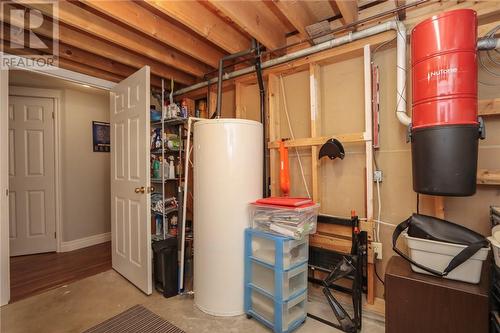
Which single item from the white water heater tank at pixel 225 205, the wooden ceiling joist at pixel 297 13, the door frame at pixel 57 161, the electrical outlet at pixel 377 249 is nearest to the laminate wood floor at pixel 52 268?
the door frame at pixel 57 161

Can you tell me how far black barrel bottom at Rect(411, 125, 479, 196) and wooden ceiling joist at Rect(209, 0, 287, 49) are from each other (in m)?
1.45

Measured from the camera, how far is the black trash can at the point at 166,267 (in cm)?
228

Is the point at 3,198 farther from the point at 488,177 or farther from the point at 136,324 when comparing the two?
the point at 488,177

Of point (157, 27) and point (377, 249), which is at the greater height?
point (157, 27)

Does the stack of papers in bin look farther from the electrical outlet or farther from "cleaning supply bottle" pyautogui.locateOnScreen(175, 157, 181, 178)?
"cleaning supply bottle" pyautogui.locateOnScreen(175, 157, 181, 178)

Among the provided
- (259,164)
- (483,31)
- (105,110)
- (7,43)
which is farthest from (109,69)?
(483,31)

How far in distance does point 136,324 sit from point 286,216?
141 cm

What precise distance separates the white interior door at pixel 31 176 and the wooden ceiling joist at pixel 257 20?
10.1ft

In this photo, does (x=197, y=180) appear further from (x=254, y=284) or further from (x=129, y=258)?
(x=129, y=258)

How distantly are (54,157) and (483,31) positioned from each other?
4.68m

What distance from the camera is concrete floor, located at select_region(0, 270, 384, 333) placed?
72.7 inches

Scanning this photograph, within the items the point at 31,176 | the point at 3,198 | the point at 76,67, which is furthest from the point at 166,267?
the point at 31,176

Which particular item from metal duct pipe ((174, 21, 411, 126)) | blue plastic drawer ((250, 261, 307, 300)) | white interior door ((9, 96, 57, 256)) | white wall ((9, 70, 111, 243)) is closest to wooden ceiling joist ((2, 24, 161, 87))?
white wall ((9, 70, 111, 243))

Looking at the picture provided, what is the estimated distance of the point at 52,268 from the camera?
2.94 meters
